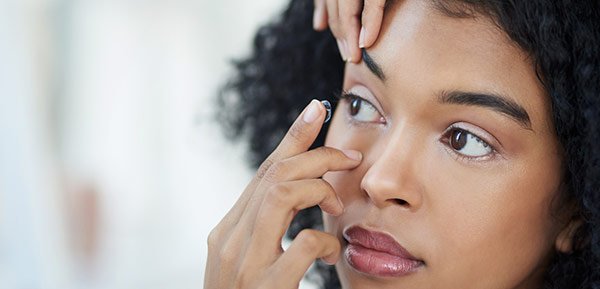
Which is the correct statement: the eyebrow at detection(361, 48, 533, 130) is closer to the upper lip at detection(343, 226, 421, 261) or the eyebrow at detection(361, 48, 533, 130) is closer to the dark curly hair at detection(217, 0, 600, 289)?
the dark curly hair at detection(217, 0, 600, 289)

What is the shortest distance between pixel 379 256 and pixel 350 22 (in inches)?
14.2

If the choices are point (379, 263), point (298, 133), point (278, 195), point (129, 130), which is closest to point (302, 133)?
point (298, 133)

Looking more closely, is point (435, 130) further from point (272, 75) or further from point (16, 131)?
point (16, 131)

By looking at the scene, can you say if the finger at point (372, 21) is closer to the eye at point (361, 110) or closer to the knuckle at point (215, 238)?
the eye at point (361, 110)

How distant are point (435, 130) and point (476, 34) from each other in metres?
0.14

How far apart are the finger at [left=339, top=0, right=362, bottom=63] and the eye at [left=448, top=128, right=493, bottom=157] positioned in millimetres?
197

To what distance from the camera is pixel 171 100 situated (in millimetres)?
3191

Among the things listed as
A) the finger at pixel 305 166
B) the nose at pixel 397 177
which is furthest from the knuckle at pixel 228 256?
the nose at pixel 397 177

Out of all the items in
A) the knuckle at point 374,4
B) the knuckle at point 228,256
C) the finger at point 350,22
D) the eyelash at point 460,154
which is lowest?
the knuckle at point 228,256

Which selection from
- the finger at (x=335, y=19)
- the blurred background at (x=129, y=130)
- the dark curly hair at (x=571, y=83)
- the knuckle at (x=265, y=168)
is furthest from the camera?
the blurred background at (x=129, y=130)

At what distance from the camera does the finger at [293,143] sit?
1.25m

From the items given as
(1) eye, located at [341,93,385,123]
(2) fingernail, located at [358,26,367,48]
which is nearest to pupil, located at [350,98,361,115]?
(1) eye, located at [341,93,385,123]

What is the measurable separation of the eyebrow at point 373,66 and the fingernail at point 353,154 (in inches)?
4.5

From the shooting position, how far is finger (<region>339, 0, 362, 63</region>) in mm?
1325
